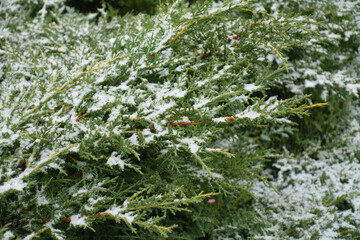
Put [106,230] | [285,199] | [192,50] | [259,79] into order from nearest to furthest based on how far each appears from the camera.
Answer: [259,79] → [192,50] → [106,230] → [285,199]

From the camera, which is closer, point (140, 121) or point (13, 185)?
point (13, 185)

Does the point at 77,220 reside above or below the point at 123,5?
below

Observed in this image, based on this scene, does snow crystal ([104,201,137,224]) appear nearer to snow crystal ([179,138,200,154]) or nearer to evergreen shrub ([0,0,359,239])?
evergreen shrub ([0,0,359,239])

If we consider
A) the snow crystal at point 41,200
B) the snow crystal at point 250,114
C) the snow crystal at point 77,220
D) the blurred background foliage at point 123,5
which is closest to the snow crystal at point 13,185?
the snow crystal at point 41,200

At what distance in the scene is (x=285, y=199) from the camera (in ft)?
9.76

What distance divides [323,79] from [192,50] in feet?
5.40

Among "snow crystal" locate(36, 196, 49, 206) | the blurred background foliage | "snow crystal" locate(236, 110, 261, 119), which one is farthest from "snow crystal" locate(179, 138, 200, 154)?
the blurred background foliage

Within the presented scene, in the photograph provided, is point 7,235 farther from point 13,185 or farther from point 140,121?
point 140,121

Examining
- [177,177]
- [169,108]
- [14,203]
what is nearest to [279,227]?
[177,177]

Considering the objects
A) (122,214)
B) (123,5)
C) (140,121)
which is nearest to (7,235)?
(122,214)

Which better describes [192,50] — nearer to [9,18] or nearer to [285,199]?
[285,199]

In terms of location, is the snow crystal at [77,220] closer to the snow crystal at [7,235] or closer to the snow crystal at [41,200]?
the snow crystal at [41,200]

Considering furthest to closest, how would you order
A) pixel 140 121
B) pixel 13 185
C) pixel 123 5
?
pixel 123 5
pixel 140 121
pixel 13 185

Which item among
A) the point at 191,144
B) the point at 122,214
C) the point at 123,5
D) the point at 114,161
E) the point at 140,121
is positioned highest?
the point at 123,5
